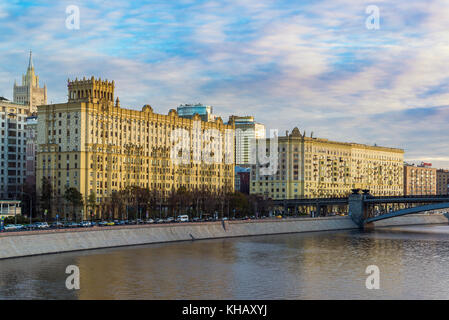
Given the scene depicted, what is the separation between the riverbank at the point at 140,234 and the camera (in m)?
86.5

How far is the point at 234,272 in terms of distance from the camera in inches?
2977

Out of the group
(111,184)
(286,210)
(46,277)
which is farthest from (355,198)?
(46,277)

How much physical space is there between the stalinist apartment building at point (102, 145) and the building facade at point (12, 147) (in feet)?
72.2

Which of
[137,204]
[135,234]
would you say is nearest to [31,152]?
[137,204]

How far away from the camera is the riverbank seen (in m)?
86.5

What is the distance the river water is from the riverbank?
2.36 m

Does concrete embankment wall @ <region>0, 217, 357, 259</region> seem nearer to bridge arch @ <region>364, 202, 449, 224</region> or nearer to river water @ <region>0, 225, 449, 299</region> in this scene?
river water @ <region>0, 225, 449, 299</region>

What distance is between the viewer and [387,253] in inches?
3885

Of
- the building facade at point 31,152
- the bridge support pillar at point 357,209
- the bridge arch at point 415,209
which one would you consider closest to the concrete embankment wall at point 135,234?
the bridge support pillar at point 357,209

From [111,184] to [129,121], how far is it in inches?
665

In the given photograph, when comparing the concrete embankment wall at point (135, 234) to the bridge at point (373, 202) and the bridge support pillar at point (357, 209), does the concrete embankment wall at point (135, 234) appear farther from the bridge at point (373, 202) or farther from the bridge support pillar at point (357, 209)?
the bridge at point (373, 202)

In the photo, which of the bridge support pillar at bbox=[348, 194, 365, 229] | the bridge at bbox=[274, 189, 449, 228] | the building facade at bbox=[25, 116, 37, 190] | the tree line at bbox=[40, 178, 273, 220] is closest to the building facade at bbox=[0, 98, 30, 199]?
the building facade at bbox=[25, 116, 37, 190]

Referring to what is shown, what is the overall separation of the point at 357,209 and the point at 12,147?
300ft

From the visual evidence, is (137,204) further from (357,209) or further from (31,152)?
(357,209)
